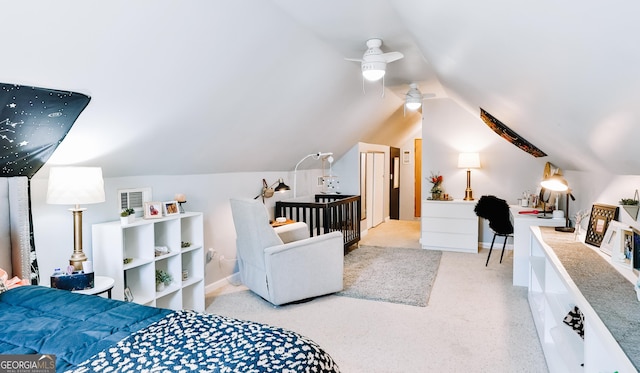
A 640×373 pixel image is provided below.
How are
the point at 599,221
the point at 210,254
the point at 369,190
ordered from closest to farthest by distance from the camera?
the point at 599,221, the point at 210,254, the point at 369,190

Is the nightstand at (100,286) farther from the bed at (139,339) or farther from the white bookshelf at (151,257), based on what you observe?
the bed at (139,339)

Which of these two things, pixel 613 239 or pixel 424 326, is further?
pixel 424 326

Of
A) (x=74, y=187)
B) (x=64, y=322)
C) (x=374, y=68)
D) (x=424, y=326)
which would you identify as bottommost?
(x=424, y=326)

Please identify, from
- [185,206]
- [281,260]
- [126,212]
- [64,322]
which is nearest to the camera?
[64,322]

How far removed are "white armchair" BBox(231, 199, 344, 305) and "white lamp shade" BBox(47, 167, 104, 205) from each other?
130 cm

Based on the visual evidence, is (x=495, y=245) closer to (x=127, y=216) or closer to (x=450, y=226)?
(x=450, y=226)

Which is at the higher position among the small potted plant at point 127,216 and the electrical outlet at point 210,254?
the small potted plant at point 127,216

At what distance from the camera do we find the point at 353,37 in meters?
3.09

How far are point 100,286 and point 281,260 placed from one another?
1.38 meters

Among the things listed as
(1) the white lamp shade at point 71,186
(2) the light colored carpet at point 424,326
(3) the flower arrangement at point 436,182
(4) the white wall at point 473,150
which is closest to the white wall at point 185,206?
(1) the white lamp shade at point 71,186

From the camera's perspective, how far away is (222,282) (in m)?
4.11

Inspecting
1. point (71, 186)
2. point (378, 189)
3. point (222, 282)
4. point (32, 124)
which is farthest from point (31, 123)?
point (378, 189)

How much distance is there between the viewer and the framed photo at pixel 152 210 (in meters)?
3.02

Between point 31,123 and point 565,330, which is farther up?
point 31,123
